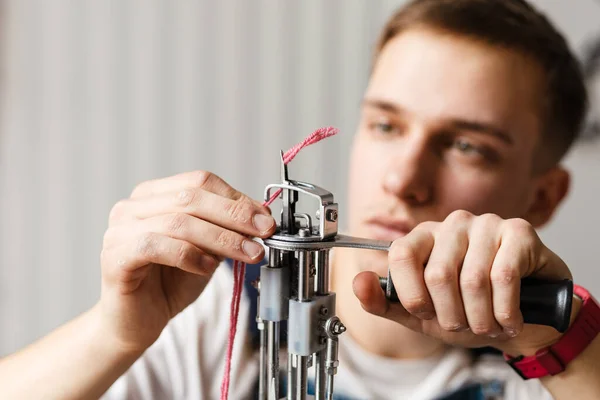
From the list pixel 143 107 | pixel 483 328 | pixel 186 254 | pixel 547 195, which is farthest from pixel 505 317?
pixel 143 107

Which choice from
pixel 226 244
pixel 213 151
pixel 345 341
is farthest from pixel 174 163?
pixel 226 244

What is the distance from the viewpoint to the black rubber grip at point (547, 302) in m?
0.46

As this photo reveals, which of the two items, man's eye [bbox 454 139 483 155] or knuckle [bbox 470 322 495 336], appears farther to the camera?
man's eye [bbox 454 139 483 155]

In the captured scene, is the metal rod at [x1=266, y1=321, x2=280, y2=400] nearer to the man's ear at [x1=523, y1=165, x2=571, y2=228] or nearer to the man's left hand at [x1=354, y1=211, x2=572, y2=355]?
the man's left hand at [x1=354, y1=211, x2=572, y2=355]

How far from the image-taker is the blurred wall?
4.12 feet

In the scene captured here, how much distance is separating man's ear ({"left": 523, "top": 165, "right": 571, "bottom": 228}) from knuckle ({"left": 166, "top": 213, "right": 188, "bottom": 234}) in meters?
0.62

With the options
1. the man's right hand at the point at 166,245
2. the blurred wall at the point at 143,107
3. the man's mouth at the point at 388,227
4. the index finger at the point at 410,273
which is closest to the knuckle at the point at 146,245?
the man's right hand at the point at 166,245

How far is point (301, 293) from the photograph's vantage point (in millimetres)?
467

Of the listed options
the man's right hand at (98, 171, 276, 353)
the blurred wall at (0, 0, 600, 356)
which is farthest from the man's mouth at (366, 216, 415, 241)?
the blurred wall at (0, 0, 600, 356)

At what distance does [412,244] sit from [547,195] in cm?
62

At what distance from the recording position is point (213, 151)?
131cm

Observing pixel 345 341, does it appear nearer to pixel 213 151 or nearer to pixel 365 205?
pixel 365 205

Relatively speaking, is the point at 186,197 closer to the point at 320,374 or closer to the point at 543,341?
the point at 320,374

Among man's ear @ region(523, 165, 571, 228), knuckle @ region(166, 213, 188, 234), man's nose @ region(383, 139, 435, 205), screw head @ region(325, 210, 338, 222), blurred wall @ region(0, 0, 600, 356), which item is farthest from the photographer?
blurred wall @ region(0, 0, 600, 356)
